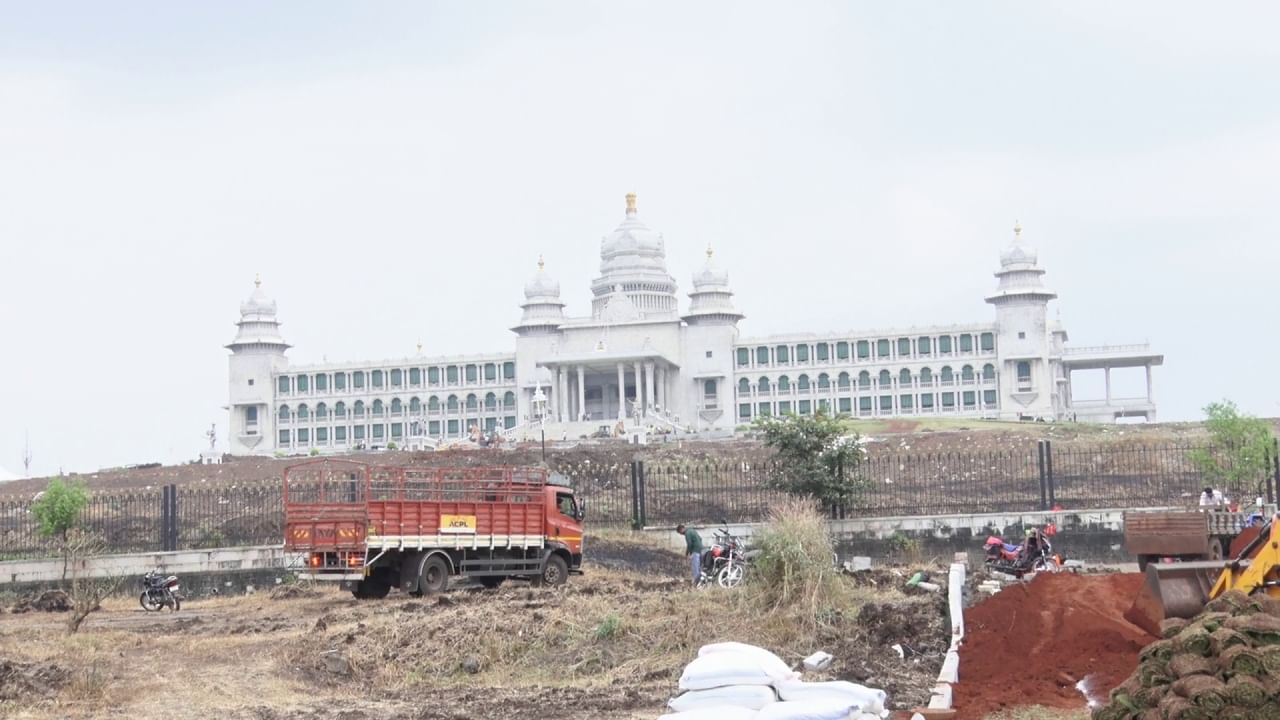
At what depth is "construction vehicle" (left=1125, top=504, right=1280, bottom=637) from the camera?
1555 cm

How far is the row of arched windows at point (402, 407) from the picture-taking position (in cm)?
12000

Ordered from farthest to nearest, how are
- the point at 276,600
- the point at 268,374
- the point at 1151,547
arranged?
the point at 268,374
the point at 276,600
the point at 1151,547

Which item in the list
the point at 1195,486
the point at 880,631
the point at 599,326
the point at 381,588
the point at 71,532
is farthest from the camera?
the point at 599,326

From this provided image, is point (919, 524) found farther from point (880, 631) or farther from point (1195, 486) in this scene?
point (880, 631)

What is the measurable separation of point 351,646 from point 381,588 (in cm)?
827

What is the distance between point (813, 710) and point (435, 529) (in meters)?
17.0

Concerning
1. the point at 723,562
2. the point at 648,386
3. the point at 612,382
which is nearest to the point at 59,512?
the point at 723,562

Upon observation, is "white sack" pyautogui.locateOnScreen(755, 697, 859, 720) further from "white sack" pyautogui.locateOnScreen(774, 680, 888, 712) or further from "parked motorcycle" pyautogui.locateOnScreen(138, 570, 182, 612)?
"parked motorcycle" pyautogui.locateOnScreen(138, 570, 182, 612)

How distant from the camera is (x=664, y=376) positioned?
113938mm

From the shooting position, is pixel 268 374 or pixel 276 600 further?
pixel 268 374

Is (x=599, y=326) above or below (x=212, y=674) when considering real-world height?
above

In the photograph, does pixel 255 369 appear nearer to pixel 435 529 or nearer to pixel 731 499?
pixel 731 499

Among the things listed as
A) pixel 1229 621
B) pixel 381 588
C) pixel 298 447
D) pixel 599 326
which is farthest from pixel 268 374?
pixel 1229 621

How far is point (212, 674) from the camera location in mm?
19406
